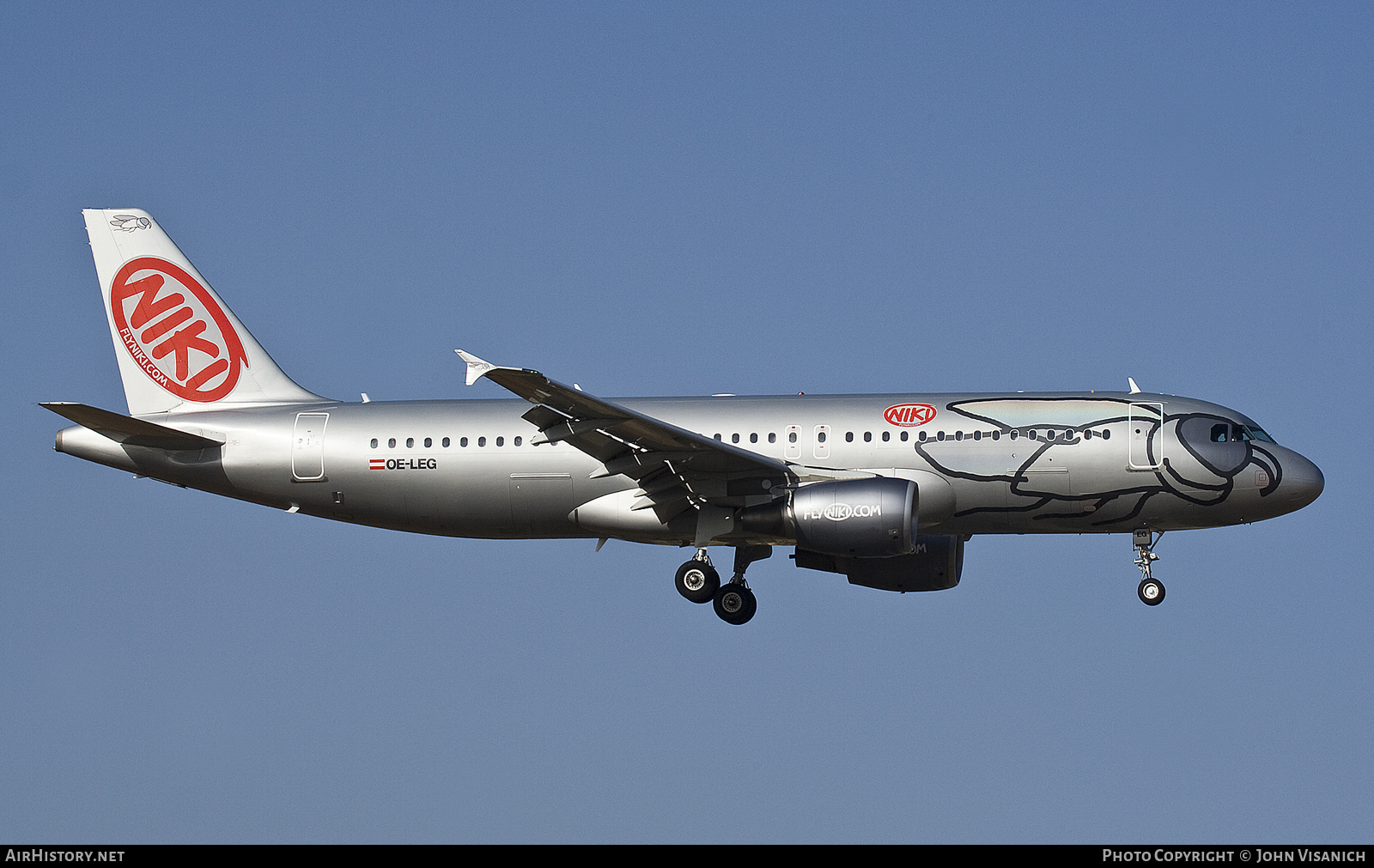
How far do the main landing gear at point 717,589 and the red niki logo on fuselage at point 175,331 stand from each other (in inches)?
444

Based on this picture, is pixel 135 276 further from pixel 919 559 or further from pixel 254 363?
pixel 919 559

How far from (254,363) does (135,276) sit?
358 centimetres

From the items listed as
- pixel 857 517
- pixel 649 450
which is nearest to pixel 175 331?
pixel 649 450

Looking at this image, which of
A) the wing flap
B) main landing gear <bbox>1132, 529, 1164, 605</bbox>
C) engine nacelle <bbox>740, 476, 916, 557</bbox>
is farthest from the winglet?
main landing gear <bbox>1132, 529, 1164, 605</bbox>

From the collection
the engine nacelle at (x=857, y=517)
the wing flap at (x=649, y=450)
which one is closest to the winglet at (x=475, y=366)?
the wing flap at (x=649, y=450)

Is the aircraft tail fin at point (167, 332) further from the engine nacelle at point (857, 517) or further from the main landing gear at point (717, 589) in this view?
the engine nacelle at point (857, 517)

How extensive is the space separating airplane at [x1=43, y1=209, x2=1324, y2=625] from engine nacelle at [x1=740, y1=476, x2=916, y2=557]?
0.04 m

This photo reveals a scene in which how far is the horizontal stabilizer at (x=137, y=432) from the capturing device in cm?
3650

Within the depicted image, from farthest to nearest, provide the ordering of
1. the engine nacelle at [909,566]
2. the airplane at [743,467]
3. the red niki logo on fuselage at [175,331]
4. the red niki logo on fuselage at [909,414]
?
1. the red niki logo on fuselage at [175,331]
2. the engine nacelle at [909,566]
3. the red niki logo on fuselage at [909,414]
4. the airplane at [743,467]

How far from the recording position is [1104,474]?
3541 centimetres

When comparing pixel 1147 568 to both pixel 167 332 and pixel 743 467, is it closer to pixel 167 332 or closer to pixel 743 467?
pixel 743 467

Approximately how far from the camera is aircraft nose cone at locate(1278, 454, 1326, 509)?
35.8 m

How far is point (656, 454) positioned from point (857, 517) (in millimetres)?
4145

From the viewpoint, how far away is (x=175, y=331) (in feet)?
133
